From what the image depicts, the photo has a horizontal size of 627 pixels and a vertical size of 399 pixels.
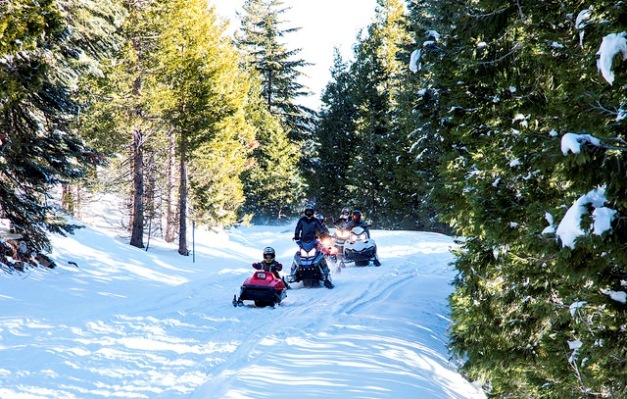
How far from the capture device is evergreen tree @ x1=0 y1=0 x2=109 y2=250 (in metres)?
10.9

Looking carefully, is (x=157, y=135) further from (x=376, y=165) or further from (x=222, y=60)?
(x=376, y=165)

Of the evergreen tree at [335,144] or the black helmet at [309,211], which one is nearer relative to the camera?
the black helmet at [309,211]

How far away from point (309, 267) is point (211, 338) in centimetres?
611

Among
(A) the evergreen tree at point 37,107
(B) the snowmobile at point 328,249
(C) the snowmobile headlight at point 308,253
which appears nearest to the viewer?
(A) the evergreen tree at point 37,107

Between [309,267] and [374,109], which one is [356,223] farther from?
[374,109]

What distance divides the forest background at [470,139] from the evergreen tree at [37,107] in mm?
43

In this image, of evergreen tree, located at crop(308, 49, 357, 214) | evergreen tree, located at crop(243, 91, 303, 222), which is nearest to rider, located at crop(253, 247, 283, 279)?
evergreen tree, located at crop(243, 91, 303, 222)

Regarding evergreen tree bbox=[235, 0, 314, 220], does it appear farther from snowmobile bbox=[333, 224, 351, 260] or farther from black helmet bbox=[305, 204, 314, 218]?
black helmet bbox=[305, 204, 314, 218]

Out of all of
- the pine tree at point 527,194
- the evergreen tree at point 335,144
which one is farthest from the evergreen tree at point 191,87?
the evergreen tree at point 335,144

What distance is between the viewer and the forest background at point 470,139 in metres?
4.51

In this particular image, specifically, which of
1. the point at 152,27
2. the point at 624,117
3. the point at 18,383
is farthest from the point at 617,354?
the point at 152,27

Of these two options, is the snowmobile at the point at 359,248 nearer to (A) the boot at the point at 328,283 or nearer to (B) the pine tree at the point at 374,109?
(A) the boot at the point at 328,283

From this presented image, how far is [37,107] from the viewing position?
1237 centimetres

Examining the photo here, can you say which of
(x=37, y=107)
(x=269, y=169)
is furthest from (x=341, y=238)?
(x=269, y=169)
